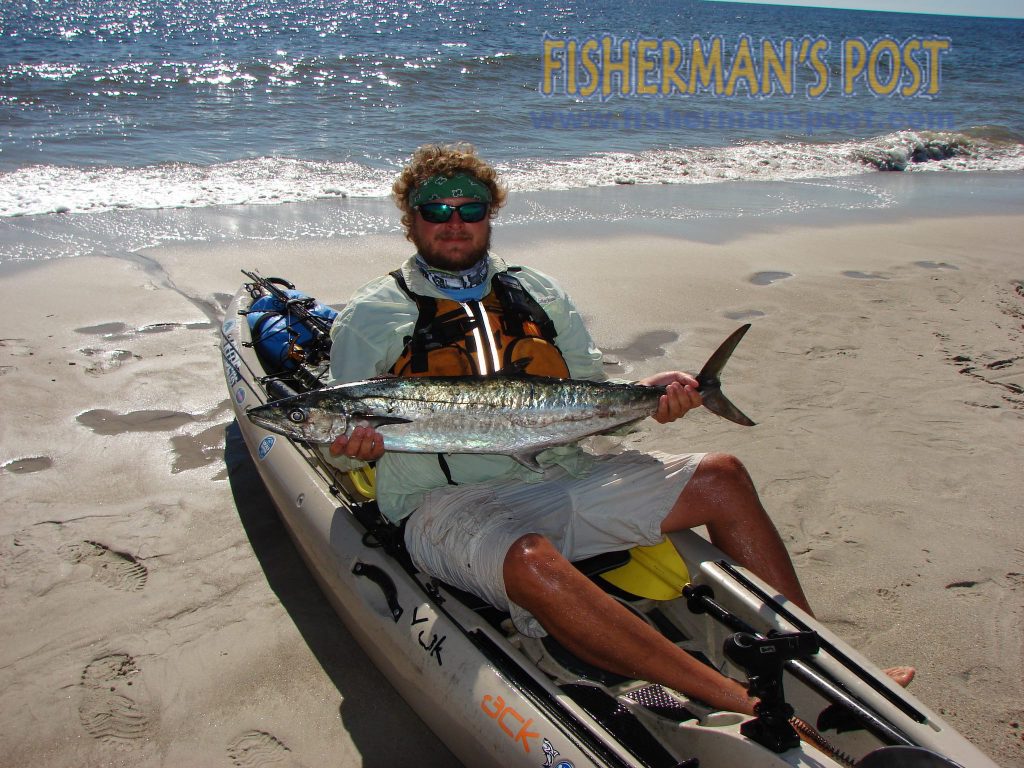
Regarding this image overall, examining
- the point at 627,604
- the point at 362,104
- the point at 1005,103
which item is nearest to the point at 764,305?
the point at 627,604

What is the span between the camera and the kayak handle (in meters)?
3.23

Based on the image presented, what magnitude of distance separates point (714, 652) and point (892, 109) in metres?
26.1

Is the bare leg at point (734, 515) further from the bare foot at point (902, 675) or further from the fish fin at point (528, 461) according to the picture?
the fish fin at point (528, 461)

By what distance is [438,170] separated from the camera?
366cm

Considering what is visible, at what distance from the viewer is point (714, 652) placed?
3.31 m

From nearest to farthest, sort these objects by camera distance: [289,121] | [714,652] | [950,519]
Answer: [714,652], [950,519], [289,121]

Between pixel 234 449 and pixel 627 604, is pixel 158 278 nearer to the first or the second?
pixel 234 449

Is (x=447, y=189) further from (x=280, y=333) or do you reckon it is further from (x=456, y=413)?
(x=280, y=333)

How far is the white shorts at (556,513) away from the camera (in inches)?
125

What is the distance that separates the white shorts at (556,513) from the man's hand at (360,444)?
369 millimetres

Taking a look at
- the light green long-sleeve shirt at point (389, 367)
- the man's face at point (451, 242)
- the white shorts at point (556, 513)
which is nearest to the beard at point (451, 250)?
the man's face at point (451, 242)

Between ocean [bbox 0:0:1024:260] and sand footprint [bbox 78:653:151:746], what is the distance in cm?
693

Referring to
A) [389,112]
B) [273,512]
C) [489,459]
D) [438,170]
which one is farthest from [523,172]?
[489,459]

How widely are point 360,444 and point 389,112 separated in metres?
17.1
